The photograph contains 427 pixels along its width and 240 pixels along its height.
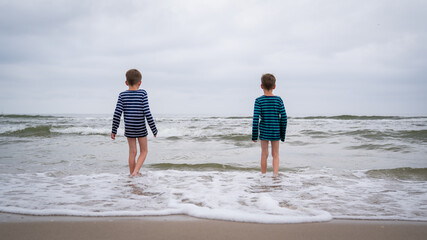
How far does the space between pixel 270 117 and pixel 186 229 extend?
10.2 feet

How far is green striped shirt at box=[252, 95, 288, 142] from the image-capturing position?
16.5ft

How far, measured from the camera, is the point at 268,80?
16.5ft

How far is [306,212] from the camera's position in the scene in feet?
9.26

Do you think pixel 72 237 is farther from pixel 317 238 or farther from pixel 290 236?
pixel 317 238

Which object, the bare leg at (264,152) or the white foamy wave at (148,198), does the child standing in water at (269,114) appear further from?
the white foamy wave at (148,198)

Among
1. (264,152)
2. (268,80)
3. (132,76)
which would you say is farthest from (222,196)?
(132,76)

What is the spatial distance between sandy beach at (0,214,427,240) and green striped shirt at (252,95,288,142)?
8.30 ft

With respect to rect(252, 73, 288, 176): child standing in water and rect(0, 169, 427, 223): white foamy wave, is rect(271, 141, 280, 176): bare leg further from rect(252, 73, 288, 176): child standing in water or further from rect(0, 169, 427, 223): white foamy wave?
rect(0, 169, 427, 223): white foamy wave

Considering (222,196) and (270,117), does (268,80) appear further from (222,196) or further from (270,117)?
(222,196)

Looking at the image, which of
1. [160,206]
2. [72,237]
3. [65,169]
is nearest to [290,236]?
[160,206]

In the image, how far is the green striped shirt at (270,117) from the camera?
5.03 meters

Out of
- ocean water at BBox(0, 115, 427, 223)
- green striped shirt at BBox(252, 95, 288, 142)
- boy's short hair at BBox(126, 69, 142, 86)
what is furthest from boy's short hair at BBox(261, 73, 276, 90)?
boy's short hair at BBox(126, 69, 142, 86)

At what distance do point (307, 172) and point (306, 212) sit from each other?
9.25 ft

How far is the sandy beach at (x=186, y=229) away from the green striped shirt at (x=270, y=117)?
8.30 ft
